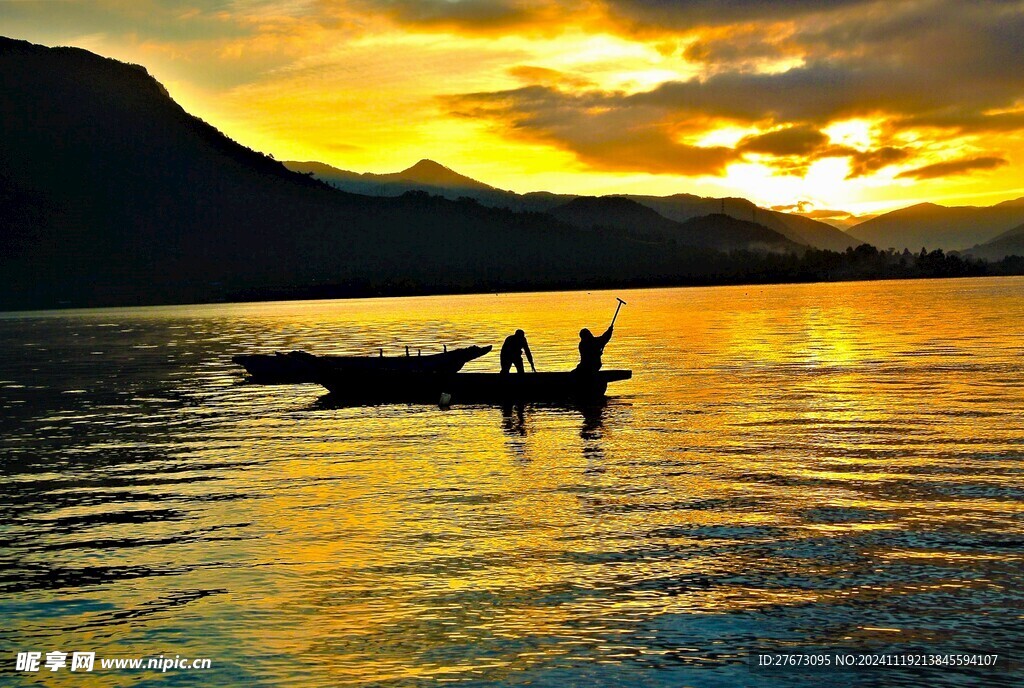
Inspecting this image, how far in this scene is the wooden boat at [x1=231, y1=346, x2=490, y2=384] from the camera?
3825 centimetres

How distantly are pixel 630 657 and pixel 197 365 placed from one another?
2146 inches

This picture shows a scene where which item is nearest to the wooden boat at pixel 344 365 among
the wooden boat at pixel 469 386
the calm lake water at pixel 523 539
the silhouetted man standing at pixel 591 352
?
the wooden boat at pixel 469 386

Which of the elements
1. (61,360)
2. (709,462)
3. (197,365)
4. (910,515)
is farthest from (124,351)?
(910,515)

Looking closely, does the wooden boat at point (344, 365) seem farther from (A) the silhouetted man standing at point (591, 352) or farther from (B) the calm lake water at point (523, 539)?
(A) the silhouetted man standing at point (591, 352)

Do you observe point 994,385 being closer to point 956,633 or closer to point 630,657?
point 956,633

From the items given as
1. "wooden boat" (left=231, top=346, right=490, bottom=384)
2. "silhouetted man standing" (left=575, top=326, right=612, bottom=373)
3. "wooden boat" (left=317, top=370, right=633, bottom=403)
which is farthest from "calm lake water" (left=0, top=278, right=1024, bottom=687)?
"wooden boat" (left=231, top=346, right=490, bottom=384)

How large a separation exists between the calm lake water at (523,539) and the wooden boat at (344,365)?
1930mm

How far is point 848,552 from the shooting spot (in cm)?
1563

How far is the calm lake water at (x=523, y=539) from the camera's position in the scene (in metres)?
12.0

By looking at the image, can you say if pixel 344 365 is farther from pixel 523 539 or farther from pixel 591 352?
pixel 523 539

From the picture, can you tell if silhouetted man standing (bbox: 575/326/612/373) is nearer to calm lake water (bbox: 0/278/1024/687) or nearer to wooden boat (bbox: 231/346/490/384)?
calm lake water (bbox: 0/278/1024/687)

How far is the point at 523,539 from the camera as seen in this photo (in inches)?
666

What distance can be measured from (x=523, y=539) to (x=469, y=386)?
1963 cm

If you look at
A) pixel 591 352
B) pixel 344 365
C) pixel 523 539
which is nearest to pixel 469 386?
pixel 591 352
